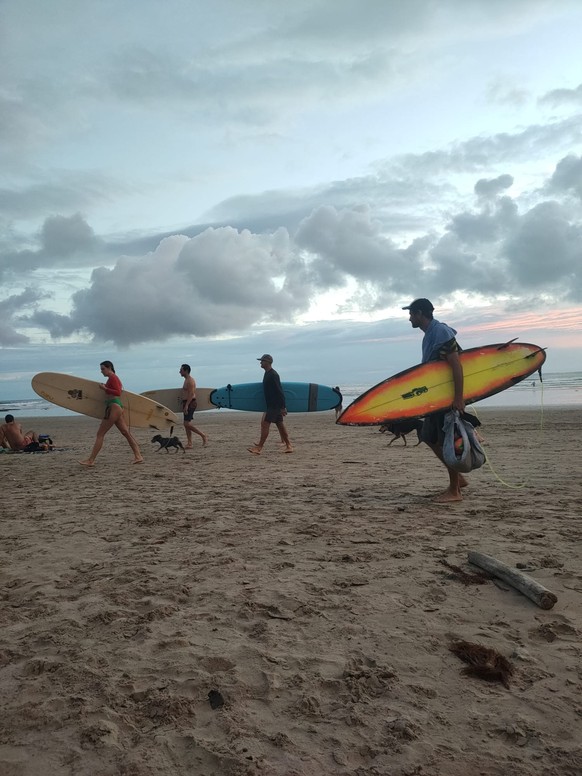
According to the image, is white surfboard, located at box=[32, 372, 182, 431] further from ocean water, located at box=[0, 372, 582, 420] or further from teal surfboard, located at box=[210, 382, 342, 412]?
ocean water, located at box=[0, 372, 582, 420]

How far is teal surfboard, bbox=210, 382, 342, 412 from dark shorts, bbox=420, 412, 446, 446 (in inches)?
359

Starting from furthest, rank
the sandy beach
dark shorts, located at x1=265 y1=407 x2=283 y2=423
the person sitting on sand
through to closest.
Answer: dark shorts, located at x1=265 y1=407 x2=283 y2=423 < the person sitting on sand < the sandy beach

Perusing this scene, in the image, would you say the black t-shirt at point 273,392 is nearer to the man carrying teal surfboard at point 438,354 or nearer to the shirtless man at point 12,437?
the man carrying teal surfboard at point 438,354

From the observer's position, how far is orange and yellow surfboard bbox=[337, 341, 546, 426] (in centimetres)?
603

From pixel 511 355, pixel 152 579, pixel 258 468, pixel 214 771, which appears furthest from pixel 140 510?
pixel 511 355

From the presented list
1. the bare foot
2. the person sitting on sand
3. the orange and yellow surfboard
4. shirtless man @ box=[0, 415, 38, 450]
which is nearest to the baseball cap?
the orange and yellow surfboard

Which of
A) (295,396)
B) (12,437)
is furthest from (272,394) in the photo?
(12,437)

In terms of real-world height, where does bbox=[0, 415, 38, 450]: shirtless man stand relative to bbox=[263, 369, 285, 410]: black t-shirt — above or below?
below

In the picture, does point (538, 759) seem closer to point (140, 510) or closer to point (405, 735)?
point (405, 735)

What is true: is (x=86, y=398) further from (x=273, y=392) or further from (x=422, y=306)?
(x=422, y=306)

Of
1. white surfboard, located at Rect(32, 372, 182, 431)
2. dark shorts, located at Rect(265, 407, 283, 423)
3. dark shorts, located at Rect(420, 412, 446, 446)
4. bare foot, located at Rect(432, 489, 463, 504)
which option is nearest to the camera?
bare foot, located at Rect(432, 489, 463, 504)

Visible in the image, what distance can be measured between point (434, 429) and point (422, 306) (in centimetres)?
123

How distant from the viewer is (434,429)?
5.44 meters

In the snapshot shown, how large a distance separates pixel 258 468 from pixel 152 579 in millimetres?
4803
